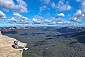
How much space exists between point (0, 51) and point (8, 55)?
125 inches

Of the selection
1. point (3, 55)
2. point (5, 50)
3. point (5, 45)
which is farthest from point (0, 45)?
point (3, 55)

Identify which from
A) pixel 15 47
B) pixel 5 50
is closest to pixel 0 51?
pixel 5 50

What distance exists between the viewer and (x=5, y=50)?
130ft

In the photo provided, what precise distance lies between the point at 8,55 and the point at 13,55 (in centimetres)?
119

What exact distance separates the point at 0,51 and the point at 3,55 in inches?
89.7

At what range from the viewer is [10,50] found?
131 feet

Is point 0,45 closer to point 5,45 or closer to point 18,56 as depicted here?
point 5,45

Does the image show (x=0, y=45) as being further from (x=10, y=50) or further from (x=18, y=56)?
(x=18, y=56)

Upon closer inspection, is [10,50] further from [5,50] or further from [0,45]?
[0,45]

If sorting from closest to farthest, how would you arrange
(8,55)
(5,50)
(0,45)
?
(8,55) → (5,50) → (0,45)

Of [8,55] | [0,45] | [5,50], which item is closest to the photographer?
[8,55]

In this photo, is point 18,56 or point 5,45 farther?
point 5,45

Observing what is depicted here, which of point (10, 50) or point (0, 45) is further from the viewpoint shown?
point (0, 45)

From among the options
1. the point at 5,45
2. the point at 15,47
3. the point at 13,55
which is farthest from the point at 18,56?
the point at 5,45
